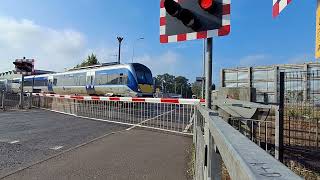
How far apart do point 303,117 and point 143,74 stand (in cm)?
2094

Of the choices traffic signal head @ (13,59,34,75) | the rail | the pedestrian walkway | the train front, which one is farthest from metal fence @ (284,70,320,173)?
traffic signal head @ (13,59,34,75)

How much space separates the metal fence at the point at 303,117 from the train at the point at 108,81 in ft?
63.7

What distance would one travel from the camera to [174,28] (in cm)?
515

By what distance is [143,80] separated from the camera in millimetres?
27734

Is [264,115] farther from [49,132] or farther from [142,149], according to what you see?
[49,132]

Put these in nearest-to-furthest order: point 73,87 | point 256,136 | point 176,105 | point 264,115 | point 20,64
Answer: point 264,115
point 256,136
point 176,105
point 20,64
point 73,87

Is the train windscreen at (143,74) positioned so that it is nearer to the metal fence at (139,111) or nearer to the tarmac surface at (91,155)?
the metal fence at (139,111)

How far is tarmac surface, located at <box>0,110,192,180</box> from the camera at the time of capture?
576 centimetres

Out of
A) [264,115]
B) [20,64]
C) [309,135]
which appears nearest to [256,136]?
[264,115]

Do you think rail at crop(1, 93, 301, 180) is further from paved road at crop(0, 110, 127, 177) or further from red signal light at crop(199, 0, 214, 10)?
paved road at crop(0, 110, 127, 177)

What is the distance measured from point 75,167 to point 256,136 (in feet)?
12.4

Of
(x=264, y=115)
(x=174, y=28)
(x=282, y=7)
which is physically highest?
(x=174, y=28)

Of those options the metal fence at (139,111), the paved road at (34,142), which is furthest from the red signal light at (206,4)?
the metal fence at (139,111)

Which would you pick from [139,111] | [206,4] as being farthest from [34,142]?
[206,4]
